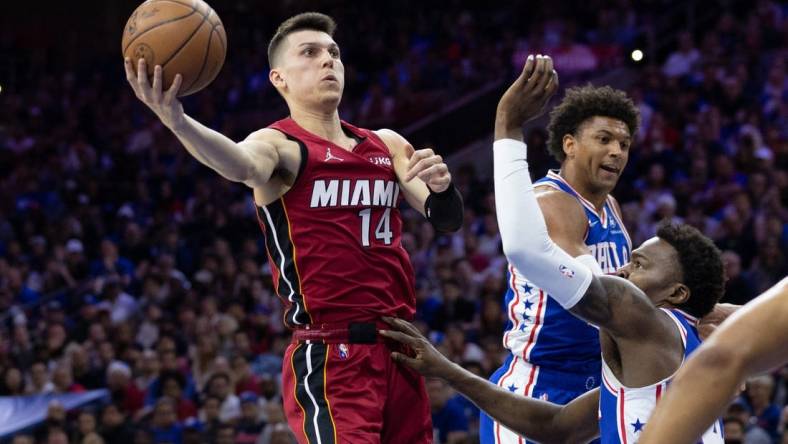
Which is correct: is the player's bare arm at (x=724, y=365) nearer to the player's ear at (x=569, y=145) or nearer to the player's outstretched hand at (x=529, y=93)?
the player's outstretched hand at (x=529, y=93)

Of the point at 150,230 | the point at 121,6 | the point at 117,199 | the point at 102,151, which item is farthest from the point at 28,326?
the point at 121,6

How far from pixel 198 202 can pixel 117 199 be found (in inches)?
60.2

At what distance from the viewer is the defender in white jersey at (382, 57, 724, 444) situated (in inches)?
129

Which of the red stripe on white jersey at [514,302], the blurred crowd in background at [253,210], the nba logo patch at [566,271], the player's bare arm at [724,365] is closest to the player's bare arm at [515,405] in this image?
the red stripe on white jersey at [514,302]

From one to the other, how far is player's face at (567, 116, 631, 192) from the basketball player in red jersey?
0.73m

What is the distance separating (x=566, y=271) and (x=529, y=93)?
521 mm

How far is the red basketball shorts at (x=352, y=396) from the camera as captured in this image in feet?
14.1

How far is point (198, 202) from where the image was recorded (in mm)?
15109

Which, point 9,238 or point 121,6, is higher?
point 121,6

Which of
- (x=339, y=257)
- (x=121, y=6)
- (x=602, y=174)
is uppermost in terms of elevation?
(x=121, y=6)

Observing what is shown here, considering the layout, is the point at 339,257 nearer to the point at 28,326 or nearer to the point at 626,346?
the point at 626,346

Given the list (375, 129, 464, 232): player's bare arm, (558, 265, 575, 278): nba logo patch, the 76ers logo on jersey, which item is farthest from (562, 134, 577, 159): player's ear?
(558, 265, 575, 278): nba logo patch

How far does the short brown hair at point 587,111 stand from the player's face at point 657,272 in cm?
137

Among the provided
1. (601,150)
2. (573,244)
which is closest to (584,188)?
(601,150)
